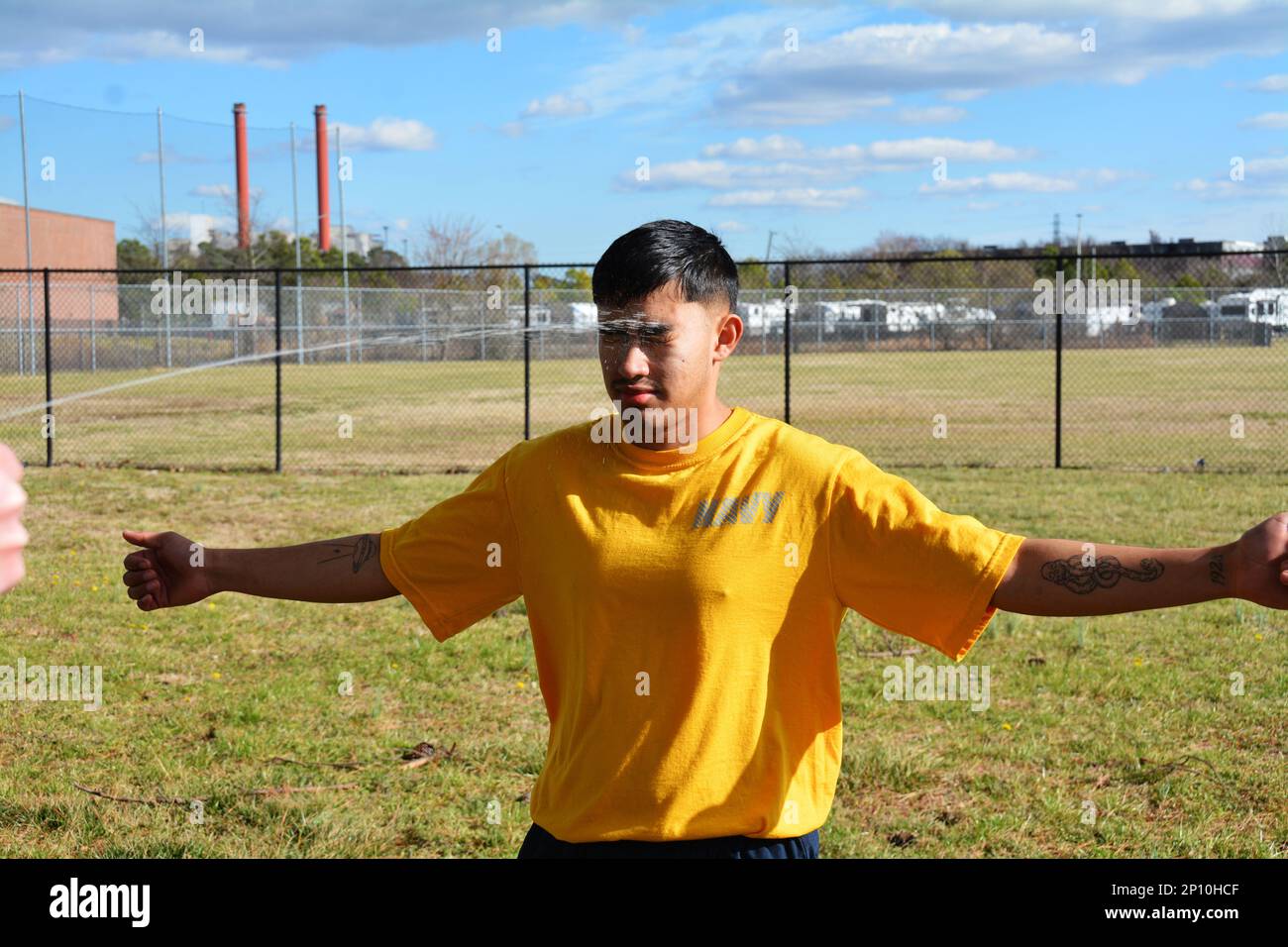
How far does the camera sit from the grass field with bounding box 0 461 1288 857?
14.3ft

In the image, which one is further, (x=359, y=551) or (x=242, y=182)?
(x=242, y=182)

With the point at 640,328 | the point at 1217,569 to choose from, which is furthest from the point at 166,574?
the point at 1217,569

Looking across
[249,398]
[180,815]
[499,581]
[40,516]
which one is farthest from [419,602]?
[249,398]

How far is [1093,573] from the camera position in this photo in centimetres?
211

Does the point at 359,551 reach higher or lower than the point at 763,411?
higher

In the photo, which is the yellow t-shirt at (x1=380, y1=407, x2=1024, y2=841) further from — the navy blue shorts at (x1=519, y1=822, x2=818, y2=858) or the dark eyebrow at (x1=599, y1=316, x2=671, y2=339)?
the dark eyebrow at (x1=599, y1=316, x2=671, y2=339)

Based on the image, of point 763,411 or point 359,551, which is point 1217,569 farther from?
point 763,411

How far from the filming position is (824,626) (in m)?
2.32

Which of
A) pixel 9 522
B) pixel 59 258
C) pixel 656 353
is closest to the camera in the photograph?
pixel 9 522

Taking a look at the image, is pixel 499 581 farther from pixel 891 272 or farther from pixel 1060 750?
pixel 891 272

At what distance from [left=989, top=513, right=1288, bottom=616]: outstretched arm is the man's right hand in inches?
58.3

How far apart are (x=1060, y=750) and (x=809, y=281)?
1694 inches

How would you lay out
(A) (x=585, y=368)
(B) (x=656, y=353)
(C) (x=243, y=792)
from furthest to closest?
(A) (x=585, y=368) → (C) (x=243, y=792) → (B) (x=656, y=353)

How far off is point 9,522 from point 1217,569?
5.48 ft
